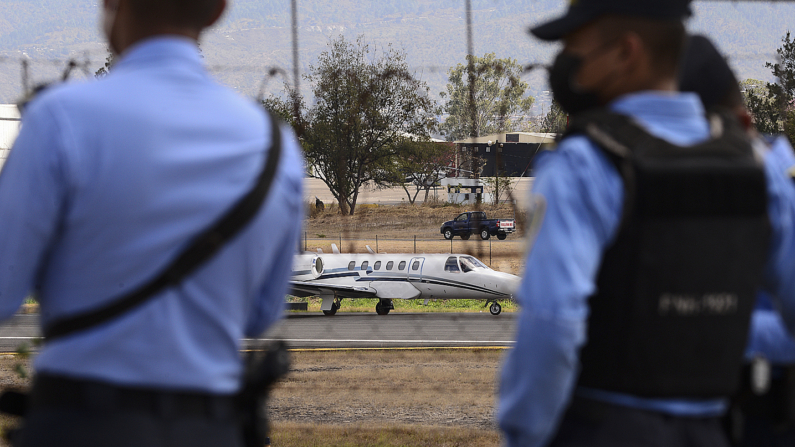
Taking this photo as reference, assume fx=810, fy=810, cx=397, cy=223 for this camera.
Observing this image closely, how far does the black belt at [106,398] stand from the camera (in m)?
1.49

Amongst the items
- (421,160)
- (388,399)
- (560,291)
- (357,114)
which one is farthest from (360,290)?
(560,291)

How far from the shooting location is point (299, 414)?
15.8 metres

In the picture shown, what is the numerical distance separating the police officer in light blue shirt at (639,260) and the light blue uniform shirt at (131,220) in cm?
59

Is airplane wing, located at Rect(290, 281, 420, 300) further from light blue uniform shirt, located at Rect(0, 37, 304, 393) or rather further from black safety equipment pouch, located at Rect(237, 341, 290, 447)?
light blue uniform shirt, located at Rect(0, 37, 304, 393)

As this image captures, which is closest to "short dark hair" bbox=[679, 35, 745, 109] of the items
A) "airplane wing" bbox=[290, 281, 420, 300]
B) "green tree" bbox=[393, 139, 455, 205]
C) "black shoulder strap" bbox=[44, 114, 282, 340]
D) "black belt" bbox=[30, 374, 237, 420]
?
"black shoulder strap" bbox=[44, 114, 282, 340]

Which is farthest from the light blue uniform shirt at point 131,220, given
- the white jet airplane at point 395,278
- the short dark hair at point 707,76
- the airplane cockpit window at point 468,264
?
the airplane cockpit window at point 468,264

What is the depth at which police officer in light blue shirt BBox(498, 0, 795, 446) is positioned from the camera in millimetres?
1457

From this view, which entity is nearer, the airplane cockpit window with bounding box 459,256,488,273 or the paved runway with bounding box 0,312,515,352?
the paved runway with bounding box 0,312,515,352

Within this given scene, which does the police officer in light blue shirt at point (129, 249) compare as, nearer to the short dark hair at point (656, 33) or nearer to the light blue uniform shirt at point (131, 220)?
the light blue uniform shirt at point (131, 220)

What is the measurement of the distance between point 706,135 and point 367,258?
108 ft

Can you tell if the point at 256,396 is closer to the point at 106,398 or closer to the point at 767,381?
the point at 106,398

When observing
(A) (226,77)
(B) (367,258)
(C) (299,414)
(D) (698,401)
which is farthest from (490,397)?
(B) (367,258)

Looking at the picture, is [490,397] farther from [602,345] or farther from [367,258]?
[367,258]

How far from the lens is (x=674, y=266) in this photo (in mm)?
1540
